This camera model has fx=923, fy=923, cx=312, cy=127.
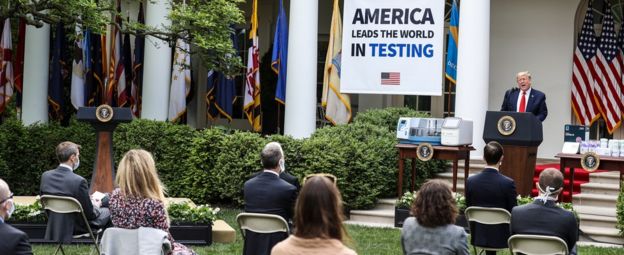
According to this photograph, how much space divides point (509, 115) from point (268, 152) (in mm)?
5332

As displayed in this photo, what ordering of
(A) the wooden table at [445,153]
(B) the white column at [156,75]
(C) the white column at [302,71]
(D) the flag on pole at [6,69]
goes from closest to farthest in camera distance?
(A) the wooden table at [445,153] → (C) the white column at [302,71] → (D) the flag on pole at [6,69] → (B) the white column at [156,75]

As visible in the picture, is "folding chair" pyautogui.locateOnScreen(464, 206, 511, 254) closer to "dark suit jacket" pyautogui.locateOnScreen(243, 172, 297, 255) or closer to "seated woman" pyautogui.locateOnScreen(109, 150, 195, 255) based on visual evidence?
"dark suit jacket" pyautogui.locateOnScreen(243, 172, 297, 255)

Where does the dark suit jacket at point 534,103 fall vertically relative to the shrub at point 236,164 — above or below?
above

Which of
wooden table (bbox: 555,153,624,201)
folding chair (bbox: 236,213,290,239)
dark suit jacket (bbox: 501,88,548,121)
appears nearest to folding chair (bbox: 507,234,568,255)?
folding chair (bbox: 236,213,290,239)

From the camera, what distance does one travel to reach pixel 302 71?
1708cm

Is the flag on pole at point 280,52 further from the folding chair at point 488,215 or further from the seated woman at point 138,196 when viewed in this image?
the seated woman at point 138,196

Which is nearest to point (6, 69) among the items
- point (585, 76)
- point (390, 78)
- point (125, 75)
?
point (125, 75)

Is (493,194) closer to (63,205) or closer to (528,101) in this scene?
(63,205)

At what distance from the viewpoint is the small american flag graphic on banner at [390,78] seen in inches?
632

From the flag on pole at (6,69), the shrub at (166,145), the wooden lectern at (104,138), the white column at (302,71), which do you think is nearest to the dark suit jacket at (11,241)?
the wooden lectern at (104,138)

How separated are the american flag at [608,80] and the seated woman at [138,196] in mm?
13207

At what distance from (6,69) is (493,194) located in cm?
1236

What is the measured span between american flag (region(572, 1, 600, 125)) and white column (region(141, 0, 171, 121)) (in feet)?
26.7

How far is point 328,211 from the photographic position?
441 cm
